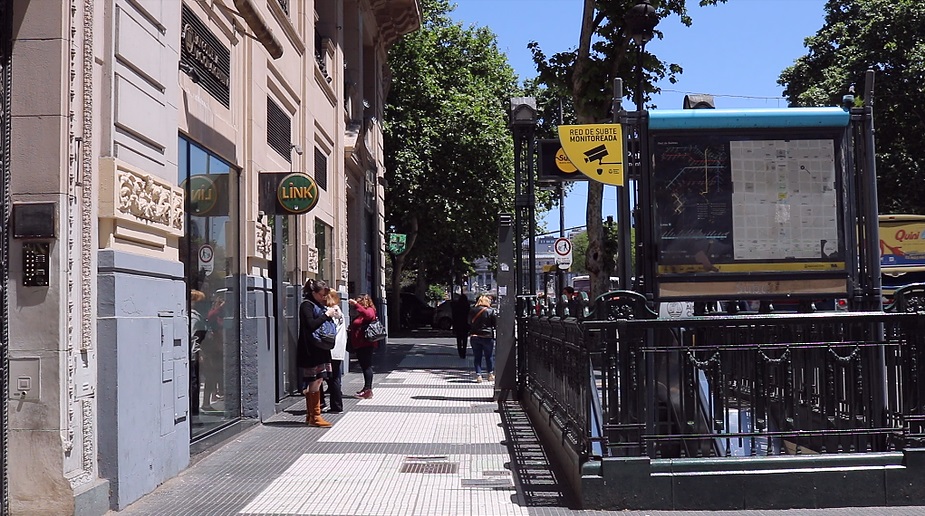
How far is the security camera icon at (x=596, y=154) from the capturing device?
8523mm

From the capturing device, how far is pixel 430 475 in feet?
29.6

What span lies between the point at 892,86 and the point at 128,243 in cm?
Answer: 3055

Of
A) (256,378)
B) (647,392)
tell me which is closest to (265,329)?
(256,378)

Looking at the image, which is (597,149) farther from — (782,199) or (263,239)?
(263,239)

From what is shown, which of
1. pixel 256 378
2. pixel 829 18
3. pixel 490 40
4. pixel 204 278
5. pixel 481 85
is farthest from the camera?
pixel 490 40

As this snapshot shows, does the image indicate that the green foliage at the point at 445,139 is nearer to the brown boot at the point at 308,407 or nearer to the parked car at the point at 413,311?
the parked car at the point at 413,311

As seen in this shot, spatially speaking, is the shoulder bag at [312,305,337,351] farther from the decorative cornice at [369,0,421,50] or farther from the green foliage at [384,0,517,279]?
the green foliage at [384,0,517,279]

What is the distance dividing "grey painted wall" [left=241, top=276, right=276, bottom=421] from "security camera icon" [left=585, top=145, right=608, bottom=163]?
5.19 meters

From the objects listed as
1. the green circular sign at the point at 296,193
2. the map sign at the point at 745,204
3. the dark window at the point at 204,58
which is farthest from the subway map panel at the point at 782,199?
the green circular sign at the point at 296,193

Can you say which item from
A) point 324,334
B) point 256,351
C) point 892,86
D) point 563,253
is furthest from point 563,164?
Result: point 892,86

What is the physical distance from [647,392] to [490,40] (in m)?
37.7

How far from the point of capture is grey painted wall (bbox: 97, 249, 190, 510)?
7336 mm

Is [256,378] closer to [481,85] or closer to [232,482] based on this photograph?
[232,482]

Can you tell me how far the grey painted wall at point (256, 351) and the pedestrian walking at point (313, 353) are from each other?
479mm
